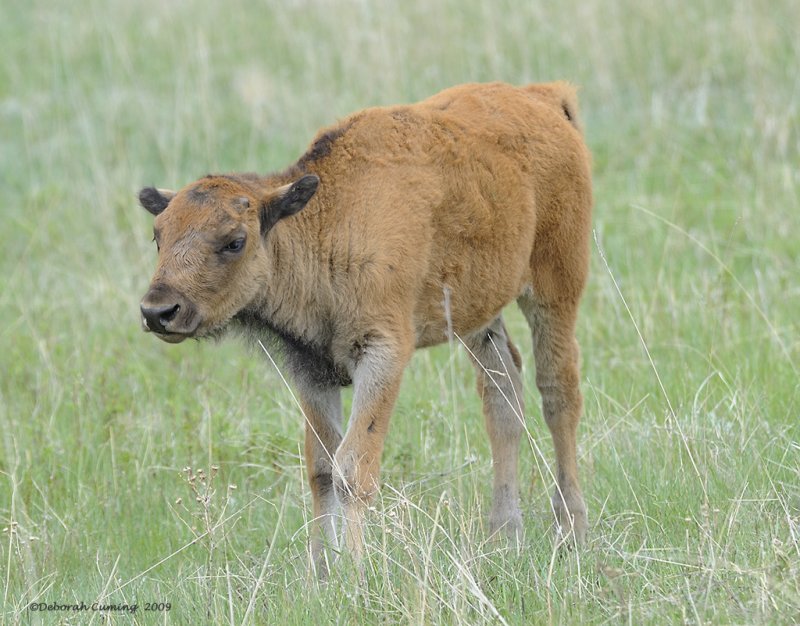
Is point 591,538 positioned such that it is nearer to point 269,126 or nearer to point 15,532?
point 15,532

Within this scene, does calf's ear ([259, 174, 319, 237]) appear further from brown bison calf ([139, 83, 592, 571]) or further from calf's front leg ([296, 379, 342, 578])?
calf's front leg ([296, 379, 342, 578])

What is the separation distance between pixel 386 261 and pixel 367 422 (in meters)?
0.72

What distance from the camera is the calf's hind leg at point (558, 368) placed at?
6.96 m

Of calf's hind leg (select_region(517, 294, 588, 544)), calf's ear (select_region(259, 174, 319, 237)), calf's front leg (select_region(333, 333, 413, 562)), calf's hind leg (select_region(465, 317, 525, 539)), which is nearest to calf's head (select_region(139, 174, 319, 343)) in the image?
calf's ear (select_region(259, 174, 319, 237))

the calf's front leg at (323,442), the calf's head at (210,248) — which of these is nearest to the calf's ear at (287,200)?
the calf's head at (210,248)

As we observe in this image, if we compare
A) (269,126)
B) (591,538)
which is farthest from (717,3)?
(591,538)

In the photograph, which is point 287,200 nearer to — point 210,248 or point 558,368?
point 210,248

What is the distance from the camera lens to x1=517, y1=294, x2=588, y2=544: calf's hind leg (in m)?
6.96

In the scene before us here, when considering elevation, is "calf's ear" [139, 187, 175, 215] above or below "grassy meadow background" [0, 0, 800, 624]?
above

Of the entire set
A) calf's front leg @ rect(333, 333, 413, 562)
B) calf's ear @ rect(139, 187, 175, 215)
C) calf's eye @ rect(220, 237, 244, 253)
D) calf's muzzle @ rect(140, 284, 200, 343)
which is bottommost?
calf's front leg @ rect(333, 333, 413, 562)

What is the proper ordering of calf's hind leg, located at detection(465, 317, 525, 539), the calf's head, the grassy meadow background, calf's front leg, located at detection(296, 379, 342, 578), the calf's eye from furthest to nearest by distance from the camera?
calf's hind leg, located at detection(465, 317, 525, 539), calf's front leg, located at detection(296, 379, 342, 578), the calf's eye, the calf's head, the grassy meadow background

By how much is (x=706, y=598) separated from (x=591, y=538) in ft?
4.60

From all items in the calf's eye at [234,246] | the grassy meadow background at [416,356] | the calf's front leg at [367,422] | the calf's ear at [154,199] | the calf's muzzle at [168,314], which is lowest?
the grassy meadow background at [416,356]

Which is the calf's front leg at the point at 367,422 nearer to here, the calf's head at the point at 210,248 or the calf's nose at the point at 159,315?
the calf's head at the point at 210,248
